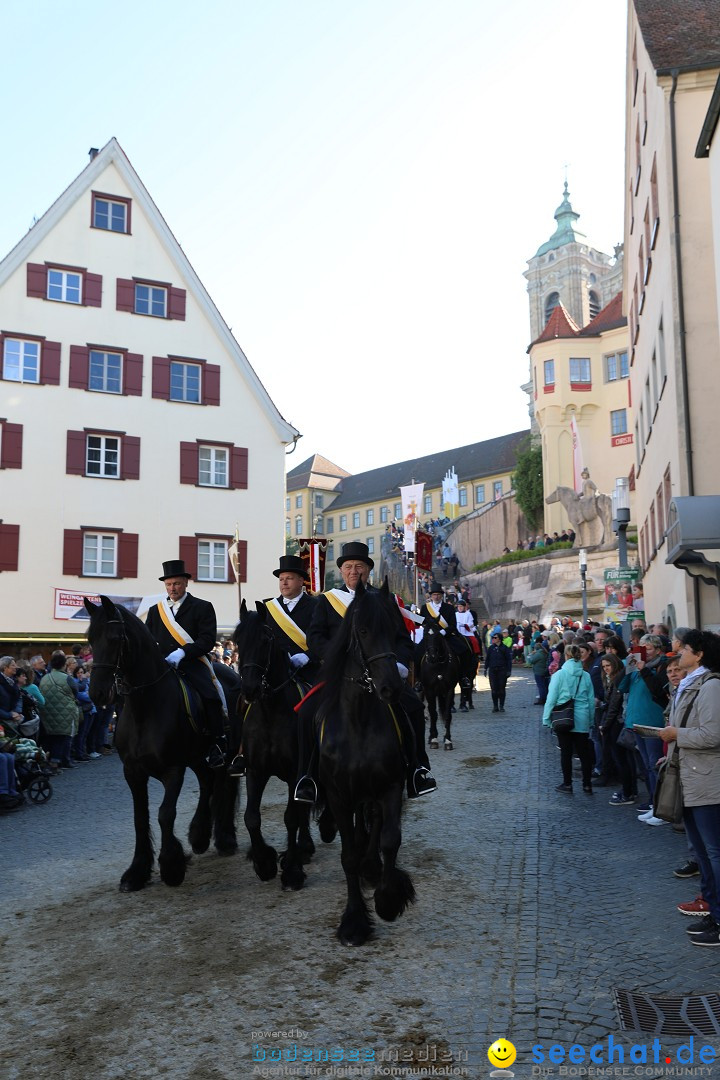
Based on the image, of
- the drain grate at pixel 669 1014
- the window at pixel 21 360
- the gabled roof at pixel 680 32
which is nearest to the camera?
the drain grate at pixel 669 1014

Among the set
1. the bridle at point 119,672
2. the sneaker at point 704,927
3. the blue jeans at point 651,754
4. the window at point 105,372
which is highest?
the window at point 105,372

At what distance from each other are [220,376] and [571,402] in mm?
31857

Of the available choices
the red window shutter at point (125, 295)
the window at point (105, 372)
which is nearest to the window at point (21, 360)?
the window at point (105, 372)

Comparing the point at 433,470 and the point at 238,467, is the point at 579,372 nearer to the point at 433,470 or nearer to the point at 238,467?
the point at 238,467

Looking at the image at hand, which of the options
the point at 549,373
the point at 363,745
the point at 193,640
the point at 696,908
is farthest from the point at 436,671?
the point at 549,373

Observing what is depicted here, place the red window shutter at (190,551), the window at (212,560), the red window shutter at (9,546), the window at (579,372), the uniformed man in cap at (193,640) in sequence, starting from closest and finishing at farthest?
the uniformed man in cap at (193,640) → the red window shutter at (9,546) → the red window shutter at (190,551) → the window at (212,560) → the window at (579,372)

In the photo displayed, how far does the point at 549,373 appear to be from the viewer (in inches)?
2452

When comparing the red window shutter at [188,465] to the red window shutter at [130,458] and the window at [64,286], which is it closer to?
the red window shutter at [130,458]

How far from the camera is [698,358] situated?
67.8 ft

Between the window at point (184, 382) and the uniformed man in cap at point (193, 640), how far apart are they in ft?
84.2

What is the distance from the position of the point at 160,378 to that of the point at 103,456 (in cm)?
347

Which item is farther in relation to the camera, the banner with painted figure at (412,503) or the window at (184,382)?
the banner with painted figure at (412,503)

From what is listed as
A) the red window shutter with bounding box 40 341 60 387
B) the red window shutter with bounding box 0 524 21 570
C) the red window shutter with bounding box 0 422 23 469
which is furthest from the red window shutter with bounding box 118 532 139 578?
the red window shutter with bounding box 40 341 60 387

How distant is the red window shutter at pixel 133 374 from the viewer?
3325 cm
